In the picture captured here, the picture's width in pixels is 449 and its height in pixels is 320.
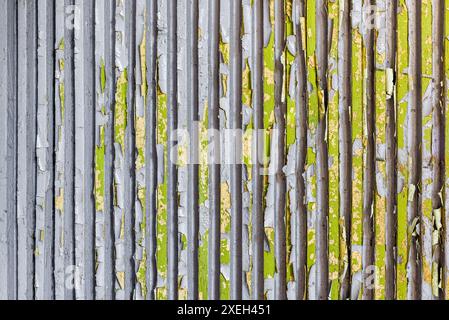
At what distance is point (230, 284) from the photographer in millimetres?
662

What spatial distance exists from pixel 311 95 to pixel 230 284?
0.87 ft

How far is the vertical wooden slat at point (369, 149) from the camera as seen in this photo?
646 millimetres

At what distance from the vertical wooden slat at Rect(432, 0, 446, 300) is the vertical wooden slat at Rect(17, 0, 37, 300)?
52 centimetres

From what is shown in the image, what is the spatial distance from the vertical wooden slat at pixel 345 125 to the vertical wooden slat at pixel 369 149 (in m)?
0.02

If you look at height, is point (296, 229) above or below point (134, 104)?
below

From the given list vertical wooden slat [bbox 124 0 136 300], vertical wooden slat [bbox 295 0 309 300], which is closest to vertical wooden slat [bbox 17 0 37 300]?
vertical wooden slat [bbox 124 0 136 300]

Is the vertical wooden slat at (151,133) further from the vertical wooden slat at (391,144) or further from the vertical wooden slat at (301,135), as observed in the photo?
the vertical wooden slat at (391,144)

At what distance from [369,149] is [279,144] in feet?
0.37

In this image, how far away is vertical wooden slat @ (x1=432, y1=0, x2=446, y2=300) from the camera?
639 millimetres

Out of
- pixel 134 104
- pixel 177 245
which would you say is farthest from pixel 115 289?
pixel 134 104

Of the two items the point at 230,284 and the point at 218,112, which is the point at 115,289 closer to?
the point at 230,284

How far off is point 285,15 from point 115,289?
0.42 m

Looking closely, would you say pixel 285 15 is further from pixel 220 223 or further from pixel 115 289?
pixel 115 289
